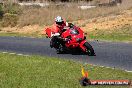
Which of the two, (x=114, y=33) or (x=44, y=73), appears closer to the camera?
(x=44, y=73)

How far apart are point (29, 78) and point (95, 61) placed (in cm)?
494

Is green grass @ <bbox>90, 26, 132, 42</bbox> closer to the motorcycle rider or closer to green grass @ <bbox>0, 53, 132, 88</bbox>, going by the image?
the motorcycle rider

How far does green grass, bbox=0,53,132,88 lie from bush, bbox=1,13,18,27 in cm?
2940

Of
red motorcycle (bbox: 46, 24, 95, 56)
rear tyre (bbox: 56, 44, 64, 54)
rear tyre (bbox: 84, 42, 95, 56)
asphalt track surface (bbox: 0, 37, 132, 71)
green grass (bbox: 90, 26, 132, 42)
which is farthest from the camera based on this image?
green grass (bbox: 90, 26, 132, 42)

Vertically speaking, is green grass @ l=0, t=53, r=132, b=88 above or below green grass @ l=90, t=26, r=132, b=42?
above

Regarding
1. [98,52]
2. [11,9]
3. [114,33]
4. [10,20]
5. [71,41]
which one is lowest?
[10,20]

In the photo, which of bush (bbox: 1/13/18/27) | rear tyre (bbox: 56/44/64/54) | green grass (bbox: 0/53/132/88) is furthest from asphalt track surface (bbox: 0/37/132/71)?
bush (bbox: 1/13/18/27)

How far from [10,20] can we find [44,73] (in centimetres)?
3366

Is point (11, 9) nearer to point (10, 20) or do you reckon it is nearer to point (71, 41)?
point (10, 20)

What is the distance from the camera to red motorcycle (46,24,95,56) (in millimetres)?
18812

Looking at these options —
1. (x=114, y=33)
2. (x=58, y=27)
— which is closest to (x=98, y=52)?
(x=58, y=27)

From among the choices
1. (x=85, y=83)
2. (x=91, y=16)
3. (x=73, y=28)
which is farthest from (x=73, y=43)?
(x=91, y=16)

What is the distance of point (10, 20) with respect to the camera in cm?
4656

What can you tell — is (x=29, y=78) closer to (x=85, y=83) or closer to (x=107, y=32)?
(x=85, y=83)
